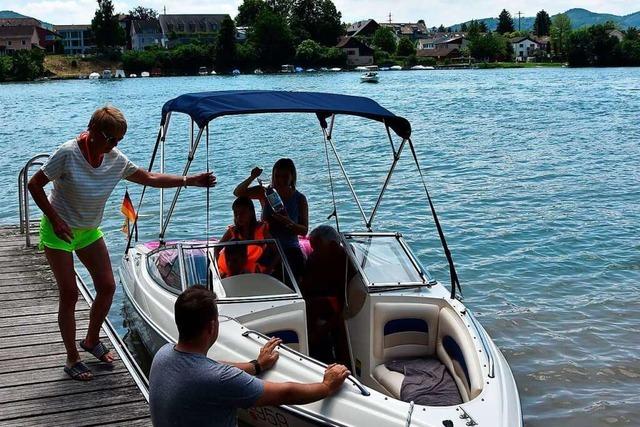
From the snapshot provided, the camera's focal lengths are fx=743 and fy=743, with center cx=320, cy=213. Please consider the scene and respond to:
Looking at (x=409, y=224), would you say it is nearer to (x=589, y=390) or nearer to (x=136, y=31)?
(x=589, y=390)

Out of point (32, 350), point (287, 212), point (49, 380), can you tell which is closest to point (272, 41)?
point (287, 212)

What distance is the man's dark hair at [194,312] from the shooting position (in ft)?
11.1

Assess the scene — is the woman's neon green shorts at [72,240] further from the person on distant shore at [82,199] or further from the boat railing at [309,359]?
the boat railing at [309,359]

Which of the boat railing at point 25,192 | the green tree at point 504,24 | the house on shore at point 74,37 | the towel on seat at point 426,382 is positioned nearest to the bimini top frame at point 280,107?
the towel on seat at point 426,382

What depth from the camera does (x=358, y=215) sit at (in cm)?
1478

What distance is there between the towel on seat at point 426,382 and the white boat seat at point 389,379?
4 centimetres

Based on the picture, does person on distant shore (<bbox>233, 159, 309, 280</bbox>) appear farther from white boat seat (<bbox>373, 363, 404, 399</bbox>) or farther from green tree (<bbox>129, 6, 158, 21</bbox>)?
green tree (<bbox>129, 6, 158, 21</bbox>)

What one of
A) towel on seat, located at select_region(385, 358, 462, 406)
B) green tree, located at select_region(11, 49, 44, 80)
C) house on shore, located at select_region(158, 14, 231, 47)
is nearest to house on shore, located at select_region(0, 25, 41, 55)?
house on shore, located at select_region(158, 14, 231, 47)

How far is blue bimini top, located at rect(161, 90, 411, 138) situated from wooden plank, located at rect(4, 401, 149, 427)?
2.15 metres

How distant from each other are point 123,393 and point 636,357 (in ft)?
17.9

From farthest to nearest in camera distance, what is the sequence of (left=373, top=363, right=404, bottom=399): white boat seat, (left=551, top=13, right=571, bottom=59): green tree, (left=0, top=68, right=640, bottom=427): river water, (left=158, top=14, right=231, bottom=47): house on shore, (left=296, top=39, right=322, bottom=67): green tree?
(left=158, top=14, right=231, bottom=47): house on shore → (left=551, top=13, right=571, bottom=59): green tree → (left=296, top=39, right=322, bottom=67): green tree → (left=0, top=68, right=640, bottom=427): river water → (left=373, top=363, right=404, bottom=399): white boat seat

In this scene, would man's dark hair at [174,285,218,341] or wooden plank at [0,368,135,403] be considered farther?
wooden plank at [0,368,135,403]

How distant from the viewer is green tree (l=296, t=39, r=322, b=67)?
124m

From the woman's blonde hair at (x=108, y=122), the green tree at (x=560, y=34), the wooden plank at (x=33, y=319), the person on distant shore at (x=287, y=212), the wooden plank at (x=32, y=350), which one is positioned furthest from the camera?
the green tree at (x=560, y=34)
